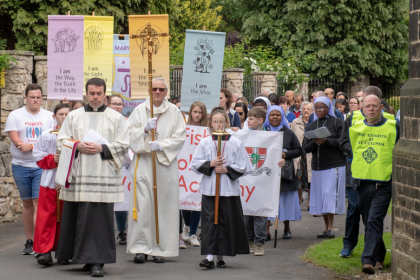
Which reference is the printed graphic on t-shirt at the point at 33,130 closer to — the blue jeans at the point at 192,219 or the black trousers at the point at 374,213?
the blue jeans at the point at 192,219

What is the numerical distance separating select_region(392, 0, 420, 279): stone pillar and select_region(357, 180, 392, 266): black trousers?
0.57 ft

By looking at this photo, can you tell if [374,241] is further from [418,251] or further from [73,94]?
[73,94]

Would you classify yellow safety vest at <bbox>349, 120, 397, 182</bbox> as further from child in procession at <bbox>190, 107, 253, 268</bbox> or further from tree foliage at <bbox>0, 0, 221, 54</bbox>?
tree foliage at <bbox>0, 0, 221, 54</bbox>

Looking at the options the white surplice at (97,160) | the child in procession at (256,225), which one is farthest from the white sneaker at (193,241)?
the white surplice at (97,160)

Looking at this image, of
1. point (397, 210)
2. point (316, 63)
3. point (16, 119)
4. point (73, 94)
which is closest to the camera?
point (397, 210)

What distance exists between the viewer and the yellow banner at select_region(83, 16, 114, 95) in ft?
33.8

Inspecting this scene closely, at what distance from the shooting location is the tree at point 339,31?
94.8 ft

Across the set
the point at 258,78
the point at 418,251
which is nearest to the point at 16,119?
the point at 418,251

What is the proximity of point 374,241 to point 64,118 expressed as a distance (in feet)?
13.0

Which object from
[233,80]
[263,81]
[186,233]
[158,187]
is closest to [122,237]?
[186,233]

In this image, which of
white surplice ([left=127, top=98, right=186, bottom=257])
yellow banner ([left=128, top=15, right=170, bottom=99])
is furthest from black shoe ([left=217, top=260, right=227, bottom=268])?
yellow banner ([left=128, top=15, right=170, bottom=99])

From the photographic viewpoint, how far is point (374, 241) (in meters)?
7.05

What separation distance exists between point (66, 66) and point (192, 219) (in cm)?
317

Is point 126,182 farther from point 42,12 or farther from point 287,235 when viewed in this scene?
point 42,12
